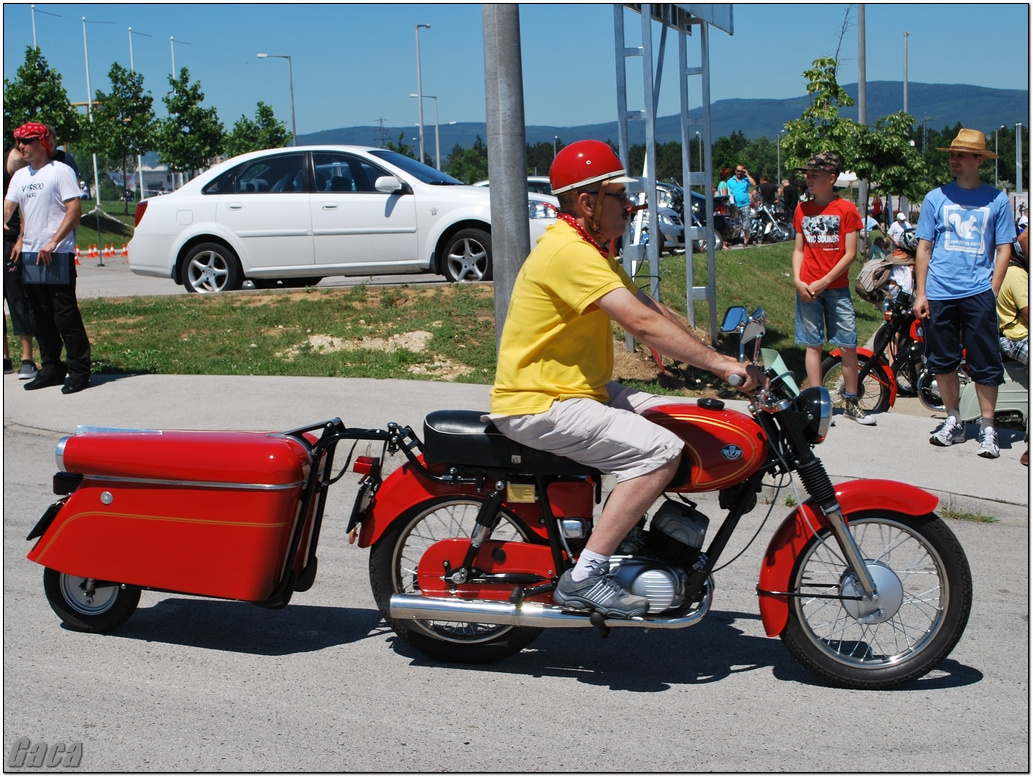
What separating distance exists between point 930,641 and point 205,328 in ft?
28.2

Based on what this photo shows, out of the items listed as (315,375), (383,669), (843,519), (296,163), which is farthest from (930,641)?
(296,163)

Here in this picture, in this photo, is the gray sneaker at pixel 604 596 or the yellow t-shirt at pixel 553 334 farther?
the gray sneaker at pixel 604 596

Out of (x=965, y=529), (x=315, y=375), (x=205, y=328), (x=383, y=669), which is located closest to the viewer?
(x=383, y=669)

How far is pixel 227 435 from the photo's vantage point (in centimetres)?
441

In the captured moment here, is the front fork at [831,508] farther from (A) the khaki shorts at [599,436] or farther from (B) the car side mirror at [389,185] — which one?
(B) the car side mirror at [389,185]

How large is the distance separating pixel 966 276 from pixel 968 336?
41 centimetres

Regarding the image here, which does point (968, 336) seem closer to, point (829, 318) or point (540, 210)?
point (829, 318)

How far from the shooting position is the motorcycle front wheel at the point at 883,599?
3.99m

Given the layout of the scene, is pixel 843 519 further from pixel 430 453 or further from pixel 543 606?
pixel 430 453

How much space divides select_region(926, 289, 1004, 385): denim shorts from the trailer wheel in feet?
18.1

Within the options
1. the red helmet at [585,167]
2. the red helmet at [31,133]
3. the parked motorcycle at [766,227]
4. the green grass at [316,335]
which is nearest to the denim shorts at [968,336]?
the green grass at [316,335]

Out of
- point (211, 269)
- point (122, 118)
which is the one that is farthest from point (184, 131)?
point (211, 269)

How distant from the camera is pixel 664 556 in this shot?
13.4 feet

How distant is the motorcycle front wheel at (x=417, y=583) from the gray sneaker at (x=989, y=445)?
4.37 m
